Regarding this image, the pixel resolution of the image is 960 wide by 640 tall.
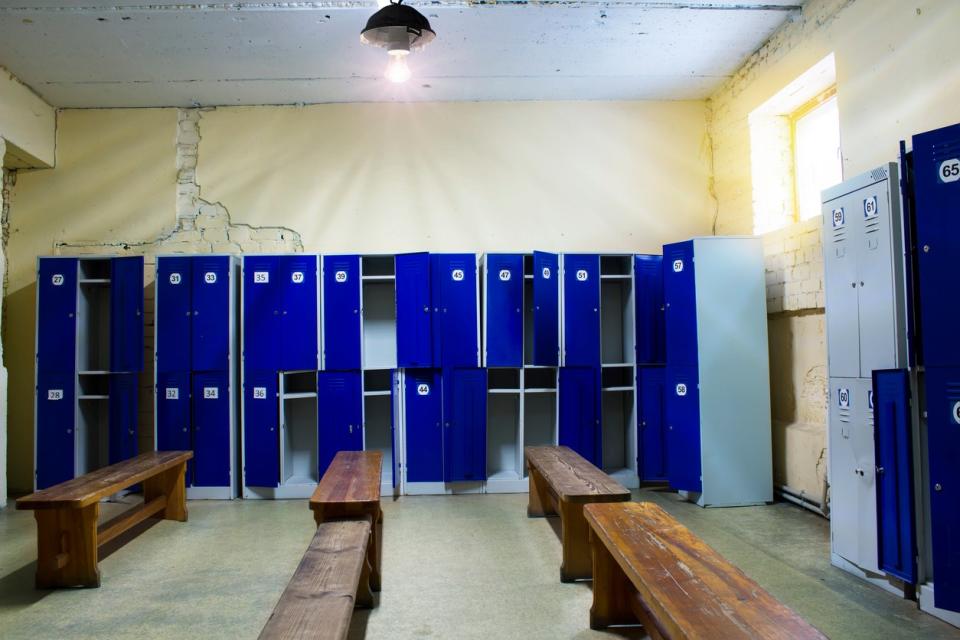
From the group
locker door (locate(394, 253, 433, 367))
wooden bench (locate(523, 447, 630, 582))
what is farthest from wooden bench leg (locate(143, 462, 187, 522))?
wooden bench (locate(523, 447, 630, 582))

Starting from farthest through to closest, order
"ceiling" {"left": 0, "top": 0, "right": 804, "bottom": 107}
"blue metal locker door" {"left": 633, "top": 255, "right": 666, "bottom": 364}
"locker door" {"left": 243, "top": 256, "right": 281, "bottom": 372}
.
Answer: "blue metal locker door" {"left": 633, "top": 255, "right": 666, "bottom": 364}
"locker door" {"left": 243, "top": 256, "right": 281, "bottom": 372}
"ceiling" {"left": 0, "top": 0, "right": 804, "bottom": 107}

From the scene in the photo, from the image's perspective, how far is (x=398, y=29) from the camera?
122 inches

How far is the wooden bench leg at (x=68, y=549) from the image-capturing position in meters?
2.87

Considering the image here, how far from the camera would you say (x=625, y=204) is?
540cm

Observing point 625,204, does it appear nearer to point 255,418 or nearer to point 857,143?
point 857,143

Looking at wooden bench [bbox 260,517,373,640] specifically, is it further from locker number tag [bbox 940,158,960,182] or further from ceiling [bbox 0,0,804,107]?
ceiling [bbox 0,0,804,107]

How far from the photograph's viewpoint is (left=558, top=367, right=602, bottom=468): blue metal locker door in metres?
4.79

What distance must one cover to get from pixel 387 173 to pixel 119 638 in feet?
13.1

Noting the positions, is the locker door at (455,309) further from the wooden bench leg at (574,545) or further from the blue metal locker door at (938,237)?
the blue metal locker door at (938,237)

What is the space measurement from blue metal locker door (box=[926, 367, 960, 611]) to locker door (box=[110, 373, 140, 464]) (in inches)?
202

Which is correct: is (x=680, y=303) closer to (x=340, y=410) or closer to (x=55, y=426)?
(x=340, y=410)

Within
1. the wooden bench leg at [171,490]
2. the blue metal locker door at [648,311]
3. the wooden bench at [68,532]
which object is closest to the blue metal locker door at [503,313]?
the blue metal locker door at [648,311]

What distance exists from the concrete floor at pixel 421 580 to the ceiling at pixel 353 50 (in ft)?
11.1

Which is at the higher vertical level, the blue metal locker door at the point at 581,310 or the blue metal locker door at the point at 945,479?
the blue metal locker door at the point at 581,310
